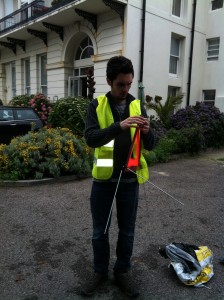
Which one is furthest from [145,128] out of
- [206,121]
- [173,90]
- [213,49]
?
[213,49]

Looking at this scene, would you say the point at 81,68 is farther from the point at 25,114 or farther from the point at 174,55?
the point at 25,114

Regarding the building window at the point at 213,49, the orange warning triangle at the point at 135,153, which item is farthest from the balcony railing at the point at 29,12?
the orange warning triangle at the point at 135,153

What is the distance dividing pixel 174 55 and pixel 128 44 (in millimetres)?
3544

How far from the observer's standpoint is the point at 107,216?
2.59 m

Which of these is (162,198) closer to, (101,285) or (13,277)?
(101,285)

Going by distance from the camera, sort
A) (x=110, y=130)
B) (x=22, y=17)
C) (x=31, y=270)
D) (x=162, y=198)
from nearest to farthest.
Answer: (x=110, y=130) → (x=31, y=270) → (x=162, y=198) → (x=22, y=17)

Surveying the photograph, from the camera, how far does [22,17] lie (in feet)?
53.4

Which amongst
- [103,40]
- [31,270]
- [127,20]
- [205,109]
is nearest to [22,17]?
[103,40]

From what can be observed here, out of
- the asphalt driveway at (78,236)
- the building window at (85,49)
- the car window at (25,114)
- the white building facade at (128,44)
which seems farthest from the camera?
the building window at (85,49)

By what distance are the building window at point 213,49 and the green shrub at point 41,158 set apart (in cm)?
1073

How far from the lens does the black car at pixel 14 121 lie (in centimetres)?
855

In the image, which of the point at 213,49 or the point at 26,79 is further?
the point at 26,79

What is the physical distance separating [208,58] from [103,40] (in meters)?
5.87

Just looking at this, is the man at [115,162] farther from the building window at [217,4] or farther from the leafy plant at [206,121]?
Answer: the building window at [217,4]
